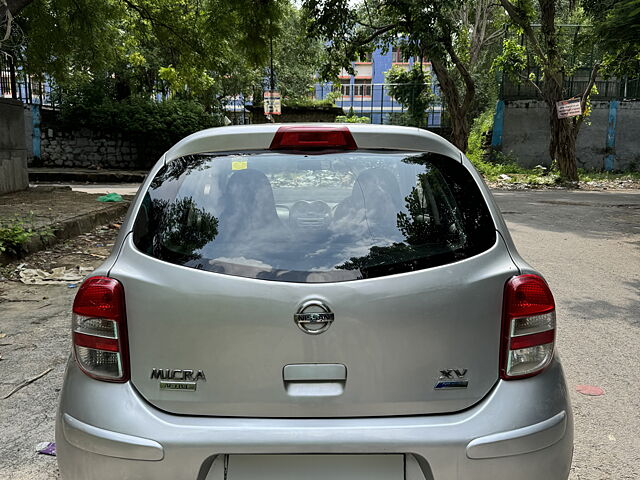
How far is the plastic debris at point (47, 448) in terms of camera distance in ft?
9.32

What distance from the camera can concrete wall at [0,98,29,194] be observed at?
1179 centimetres

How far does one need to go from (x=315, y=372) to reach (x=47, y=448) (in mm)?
1803

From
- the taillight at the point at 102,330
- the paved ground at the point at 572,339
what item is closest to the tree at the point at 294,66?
the paved ground at the point at 572,339

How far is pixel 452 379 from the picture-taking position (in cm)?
182


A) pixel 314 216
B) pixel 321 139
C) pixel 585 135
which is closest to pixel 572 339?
pixel 314 216

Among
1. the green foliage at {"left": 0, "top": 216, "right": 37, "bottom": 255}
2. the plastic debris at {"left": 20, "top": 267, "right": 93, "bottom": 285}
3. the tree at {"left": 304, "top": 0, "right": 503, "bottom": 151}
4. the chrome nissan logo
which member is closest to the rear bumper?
the chrome nissan logo

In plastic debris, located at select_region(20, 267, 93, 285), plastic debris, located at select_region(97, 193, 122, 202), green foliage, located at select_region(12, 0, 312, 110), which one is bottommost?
plastic debris, located at select_region(20, 267, 93, 285)

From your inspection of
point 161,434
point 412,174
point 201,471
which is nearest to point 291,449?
point 201,471

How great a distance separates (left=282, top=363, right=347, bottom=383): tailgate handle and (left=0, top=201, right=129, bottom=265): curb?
20.0 feet

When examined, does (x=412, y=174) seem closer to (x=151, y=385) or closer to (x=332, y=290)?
(x=332, y=290)

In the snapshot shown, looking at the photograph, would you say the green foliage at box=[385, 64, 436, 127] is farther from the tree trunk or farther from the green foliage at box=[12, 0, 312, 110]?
the green foliage at box=[12, 0, 312, 110]

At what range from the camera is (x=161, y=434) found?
5.73ft

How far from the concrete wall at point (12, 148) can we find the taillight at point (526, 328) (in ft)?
39.4

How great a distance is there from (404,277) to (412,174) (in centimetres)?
51
